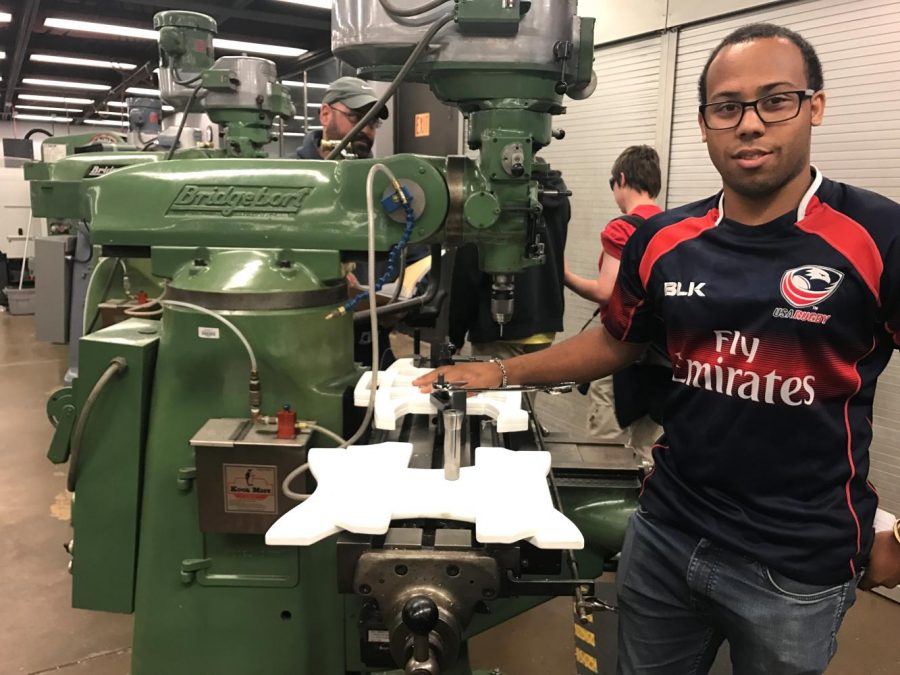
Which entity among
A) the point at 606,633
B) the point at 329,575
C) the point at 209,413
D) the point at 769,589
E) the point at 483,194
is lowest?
the point at 606,633

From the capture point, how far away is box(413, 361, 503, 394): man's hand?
4.32 feet

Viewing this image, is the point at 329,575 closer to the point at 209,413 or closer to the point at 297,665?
the point at 297,665

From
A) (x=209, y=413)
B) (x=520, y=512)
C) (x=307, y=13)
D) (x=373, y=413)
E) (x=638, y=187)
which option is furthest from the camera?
(x=307, y=13)

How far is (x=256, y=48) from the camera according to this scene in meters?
6.77

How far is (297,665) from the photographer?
4.82ft

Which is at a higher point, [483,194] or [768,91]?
[768,91]

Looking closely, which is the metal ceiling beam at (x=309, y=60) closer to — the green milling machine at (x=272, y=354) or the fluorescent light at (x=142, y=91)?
the fluorescent light at (x=142, y=91)

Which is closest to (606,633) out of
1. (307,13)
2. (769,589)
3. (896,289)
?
(769,589)

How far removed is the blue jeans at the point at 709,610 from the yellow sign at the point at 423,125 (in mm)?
3501

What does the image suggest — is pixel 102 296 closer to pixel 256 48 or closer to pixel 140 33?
pixel 256 48

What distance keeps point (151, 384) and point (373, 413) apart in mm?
529

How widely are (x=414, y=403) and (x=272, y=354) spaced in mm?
318

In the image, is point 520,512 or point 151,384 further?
point 151,384

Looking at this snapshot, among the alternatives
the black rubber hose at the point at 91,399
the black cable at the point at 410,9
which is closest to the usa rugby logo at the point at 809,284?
the black cable at the point at 410,9
